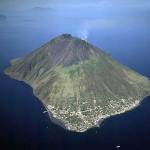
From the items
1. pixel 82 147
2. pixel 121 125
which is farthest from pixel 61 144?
pixel 121 125

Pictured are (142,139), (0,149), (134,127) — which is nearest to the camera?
(0,149)

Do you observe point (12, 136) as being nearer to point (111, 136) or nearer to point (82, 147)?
point (82, 147)

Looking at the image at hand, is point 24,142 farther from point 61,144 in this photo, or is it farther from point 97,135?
point 97,135

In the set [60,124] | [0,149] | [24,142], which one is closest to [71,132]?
[60,124]

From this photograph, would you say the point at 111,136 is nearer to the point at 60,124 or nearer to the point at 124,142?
the point at 124,142

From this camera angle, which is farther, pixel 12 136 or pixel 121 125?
pixel 121 125

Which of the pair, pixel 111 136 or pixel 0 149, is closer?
pixel 0 149

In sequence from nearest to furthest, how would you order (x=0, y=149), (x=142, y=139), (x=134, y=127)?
(x=0, y=149) → (x=142, y=139) → (x=134, y=127)
